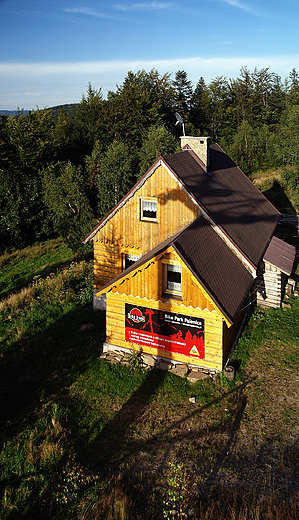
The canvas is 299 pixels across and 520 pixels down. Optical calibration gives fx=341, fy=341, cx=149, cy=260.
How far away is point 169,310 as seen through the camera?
1247 centimetres

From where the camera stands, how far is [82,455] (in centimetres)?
922

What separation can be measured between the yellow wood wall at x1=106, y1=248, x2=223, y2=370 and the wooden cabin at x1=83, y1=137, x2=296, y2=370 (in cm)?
4

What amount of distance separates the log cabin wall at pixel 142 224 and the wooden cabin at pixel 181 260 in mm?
44

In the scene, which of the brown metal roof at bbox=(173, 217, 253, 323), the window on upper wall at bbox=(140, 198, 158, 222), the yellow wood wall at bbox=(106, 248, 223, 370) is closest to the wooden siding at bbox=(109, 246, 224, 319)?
the yellow wood wall at bbox=(106, 248, 223, 370)

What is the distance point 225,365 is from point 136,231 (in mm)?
7248

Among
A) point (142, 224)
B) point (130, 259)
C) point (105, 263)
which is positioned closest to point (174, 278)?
point (142, 224)

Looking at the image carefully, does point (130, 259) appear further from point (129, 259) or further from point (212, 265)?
point (212, 265)

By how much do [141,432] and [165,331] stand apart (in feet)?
12.3

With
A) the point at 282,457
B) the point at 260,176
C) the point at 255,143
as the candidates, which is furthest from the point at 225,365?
the point at 255,143

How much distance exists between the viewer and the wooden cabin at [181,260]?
1200 centimetres

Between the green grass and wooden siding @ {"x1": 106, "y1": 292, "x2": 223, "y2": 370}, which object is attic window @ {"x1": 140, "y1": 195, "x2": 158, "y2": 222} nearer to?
wooden siding @ {"x1": 106, "y1": 292, "x2": 223, "y2": 370}

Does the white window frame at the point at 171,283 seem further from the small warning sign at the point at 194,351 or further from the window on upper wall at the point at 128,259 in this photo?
the window on upper wall at the point at 128,259

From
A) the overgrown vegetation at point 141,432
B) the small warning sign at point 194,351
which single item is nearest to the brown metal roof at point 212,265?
the small warning sign at point 194,351

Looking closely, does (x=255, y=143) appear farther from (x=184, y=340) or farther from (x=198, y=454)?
(x=198, y=454)
